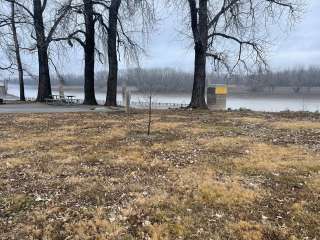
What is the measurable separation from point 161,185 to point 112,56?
17.4 meters

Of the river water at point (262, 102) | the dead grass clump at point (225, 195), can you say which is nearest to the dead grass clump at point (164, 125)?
the dead grass clump at point (225, 195)

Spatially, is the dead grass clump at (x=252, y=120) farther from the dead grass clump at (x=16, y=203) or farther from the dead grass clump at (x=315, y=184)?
the dead grass clump at (x=16, y=203)

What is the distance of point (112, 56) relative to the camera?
2352 centimetres

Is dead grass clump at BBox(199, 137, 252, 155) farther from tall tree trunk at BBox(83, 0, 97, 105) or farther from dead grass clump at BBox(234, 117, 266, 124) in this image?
tall tree trunk at BBox(83, 0, 97, 105)

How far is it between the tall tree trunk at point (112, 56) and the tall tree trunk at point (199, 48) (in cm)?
455

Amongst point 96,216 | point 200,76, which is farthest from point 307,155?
point 200,76

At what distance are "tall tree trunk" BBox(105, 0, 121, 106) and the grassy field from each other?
11.2 meters

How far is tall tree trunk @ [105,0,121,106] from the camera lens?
23.1 meters

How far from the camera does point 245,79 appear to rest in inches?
901

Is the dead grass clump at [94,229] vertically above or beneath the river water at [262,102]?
beneath

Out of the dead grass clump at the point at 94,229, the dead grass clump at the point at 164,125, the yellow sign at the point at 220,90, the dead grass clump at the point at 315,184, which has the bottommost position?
the dead grass clump at the point at 94,229

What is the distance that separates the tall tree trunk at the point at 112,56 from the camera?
23141 millimetres

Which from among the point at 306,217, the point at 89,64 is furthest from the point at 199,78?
the point at 306,217

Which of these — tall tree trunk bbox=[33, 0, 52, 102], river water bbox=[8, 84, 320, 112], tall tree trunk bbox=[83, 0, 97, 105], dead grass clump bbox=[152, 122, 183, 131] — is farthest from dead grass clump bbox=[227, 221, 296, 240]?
tall tree trunk bbox=[33, 0, 52, 102]
